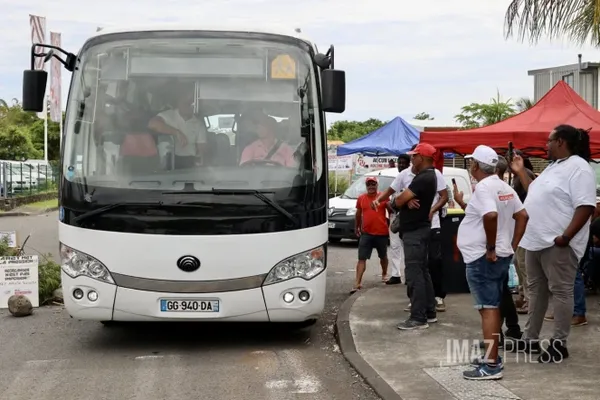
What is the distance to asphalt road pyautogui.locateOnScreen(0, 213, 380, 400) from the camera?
21.2 feet

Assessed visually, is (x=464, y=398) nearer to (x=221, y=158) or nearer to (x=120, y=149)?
(x=221, y=158)

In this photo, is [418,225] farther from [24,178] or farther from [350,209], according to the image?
[24,178]

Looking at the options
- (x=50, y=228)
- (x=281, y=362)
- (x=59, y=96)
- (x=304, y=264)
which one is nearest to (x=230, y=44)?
(x=304, y=264)

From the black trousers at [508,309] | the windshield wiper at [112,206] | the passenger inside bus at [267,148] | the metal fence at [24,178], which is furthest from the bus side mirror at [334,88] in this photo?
the metal fence at [24,178]

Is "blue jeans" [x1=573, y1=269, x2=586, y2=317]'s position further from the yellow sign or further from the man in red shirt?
the man in red shirt

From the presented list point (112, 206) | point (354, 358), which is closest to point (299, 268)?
point (354, 358)

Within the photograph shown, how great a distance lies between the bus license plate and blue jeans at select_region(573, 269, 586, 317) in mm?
3543

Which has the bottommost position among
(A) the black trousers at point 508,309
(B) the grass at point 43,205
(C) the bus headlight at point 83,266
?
(B) the grass at point 43,205

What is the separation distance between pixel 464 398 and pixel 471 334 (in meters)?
2.30

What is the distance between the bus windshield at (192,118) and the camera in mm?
7570

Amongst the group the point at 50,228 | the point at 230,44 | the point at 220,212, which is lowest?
the point at 50,228

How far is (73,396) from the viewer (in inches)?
249

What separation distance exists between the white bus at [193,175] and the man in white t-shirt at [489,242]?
1.74m

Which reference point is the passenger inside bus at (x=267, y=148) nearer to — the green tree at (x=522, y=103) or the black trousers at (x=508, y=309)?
the black trousers at (x=508, y=309)
